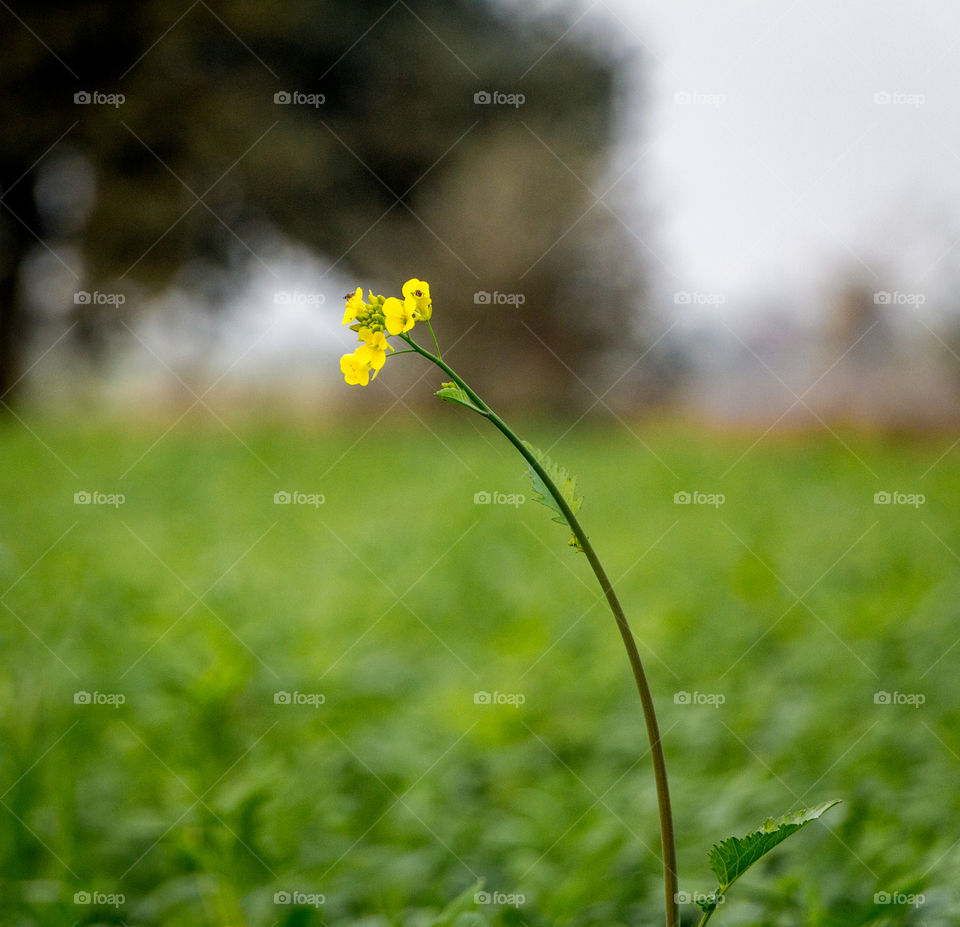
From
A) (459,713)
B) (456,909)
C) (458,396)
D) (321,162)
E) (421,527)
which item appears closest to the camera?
(458,396)

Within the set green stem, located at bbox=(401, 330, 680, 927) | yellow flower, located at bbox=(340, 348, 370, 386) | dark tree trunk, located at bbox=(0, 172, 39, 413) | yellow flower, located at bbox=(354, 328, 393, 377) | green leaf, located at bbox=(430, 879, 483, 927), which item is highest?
dark tree trunk, located at bbox=(0, 172, 39, 413)

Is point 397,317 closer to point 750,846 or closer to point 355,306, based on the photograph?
point 355,306

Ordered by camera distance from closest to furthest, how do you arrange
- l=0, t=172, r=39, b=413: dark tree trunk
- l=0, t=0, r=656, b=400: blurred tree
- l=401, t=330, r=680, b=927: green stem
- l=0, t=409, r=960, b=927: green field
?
1. l=401, t=330, r=680, b=927: green stem
2. l=0, t=409, r=960, b=927: green field
3. l=0, t=0, r=656, b=400: blurred tree
4. l=0, t=172, r=39, b=413: dark tree trunk

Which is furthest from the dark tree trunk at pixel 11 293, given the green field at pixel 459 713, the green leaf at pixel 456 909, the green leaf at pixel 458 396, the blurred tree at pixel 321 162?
the green leaf at pixel 458 396

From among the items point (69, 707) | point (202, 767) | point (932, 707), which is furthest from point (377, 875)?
point (932, 707)

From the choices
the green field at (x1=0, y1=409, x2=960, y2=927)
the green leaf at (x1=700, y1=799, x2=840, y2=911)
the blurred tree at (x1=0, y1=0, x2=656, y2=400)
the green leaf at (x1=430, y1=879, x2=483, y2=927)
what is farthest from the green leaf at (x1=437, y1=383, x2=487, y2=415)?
the blurred tree at (x1=0, y1=0, x2=656, y2=400)

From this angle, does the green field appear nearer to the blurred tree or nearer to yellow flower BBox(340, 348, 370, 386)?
yellow flower BBox(340, 348, 370, 386)

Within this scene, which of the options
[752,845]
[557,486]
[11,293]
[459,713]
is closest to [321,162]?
[11,293]
